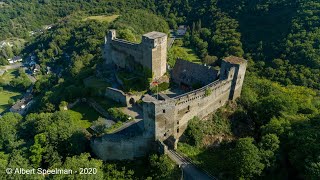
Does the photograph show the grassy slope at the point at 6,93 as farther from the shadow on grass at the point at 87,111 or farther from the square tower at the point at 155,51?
the square tower at the point at 155,51

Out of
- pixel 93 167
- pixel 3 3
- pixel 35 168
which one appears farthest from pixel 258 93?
pixel 3 3

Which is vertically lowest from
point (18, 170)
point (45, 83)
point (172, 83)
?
point (45, 83)

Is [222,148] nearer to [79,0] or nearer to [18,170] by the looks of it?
[18,170]

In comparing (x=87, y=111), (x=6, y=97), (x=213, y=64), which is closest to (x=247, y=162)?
(x=87, y=111)

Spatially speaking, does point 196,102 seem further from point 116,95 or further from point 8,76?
point 8,76

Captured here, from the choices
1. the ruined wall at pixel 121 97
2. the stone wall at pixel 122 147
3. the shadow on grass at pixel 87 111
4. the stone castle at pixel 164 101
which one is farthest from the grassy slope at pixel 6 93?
the stone wall at pixel 122 147

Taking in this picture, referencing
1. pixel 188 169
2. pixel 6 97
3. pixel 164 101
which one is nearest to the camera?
pixel 164 101

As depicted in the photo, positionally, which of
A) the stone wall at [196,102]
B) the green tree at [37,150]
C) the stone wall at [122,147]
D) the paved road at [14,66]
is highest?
the stone wall at [196,102]
